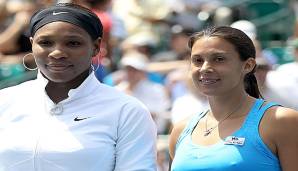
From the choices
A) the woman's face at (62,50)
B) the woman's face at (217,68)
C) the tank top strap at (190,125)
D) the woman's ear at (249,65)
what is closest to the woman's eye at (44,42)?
the woman's face at (62,50)

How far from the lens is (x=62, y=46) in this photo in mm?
3350

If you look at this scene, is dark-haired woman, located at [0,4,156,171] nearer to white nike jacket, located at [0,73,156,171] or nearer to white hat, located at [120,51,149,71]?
white nike jacket, located at [0,73,156,171]

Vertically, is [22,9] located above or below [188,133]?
below

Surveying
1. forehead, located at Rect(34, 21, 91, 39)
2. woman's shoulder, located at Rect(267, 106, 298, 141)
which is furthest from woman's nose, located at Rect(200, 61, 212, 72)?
forehead, located at Rect(34, 21, 91, 39)

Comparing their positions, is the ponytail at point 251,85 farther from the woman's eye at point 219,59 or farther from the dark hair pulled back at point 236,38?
the woman's eye at point 219,59

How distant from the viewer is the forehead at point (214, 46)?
12.2ft

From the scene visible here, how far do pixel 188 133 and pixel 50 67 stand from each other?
2.61ft

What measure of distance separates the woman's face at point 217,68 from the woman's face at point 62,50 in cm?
57

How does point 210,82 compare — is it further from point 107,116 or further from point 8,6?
point 8,6

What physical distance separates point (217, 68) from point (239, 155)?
417 mm

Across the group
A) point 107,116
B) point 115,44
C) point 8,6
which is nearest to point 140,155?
point 107,116

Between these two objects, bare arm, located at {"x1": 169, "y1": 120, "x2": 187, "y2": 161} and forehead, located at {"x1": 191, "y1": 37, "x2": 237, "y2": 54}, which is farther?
bare arm, located at {"x1": 169, "y1": 120, "x2": 187, "y2": 161}

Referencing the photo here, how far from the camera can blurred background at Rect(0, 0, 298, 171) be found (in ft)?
23.8

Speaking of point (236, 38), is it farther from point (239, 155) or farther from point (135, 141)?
point (135, 141)
